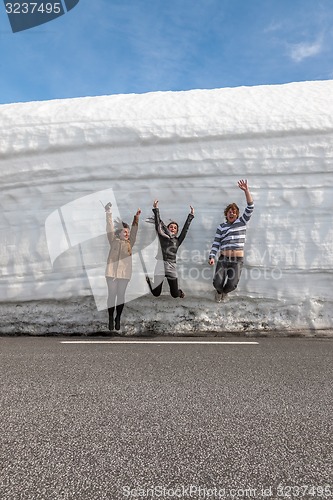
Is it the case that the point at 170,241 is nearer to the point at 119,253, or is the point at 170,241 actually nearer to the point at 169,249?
the point at 169,249

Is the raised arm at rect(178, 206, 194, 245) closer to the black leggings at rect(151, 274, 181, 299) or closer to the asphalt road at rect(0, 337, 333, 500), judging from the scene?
the black leggings at rect(151, 274, 181, 299)

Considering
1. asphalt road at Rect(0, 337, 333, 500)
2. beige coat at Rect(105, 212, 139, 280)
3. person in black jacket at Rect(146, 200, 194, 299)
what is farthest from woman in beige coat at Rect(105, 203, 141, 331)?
asphalt road at Rect(0, 337, 333, 500)

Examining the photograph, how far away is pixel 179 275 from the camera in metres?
6.77

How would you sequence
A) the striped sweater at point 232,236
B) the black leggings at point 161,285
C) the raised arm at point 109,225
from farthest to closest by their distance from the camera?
the raised arm at point 109,225
the black leggings at point 161,285
the striped sweater at point 232,236

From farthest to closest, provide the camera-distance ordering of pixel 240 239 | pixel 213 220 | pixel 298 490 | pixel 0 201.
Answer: pixel 0 201
pixel 213 220
pixel 240 239
pixel 298 490

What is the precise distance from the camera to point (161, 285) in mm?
6645

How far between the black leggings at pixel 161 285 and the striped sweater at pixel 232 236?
678mm

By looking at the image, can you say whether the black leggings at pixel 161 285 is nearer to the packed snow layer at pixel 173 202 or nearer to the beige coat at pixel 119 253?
the packed snow layer at pixel 173 202

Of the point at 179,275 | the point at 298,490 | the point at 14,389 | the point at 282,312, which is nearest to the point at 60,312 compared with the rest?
the point at 179,275

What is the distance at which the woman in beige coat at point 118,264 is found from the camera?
6516mm

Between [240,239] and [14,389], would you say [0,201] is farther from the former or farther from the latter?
[14,389]

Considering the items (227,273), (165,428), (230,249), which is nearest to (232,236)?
(230,249)

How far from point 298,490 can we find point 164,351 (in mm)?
2918

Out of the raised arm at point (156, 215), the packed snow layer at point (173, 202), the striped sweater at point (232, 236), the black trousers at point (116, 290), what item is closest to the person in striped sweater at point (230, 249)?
the striped sweater at point (232, 236)
